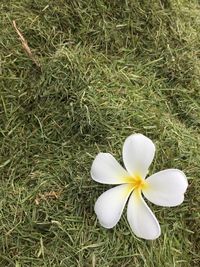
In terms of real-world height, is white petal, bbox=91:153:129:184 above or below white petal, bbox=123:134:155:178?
below

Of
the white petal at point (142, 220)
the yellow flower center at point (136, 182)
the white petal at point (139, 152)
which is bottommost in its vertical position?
the white petal at point (142, 220)

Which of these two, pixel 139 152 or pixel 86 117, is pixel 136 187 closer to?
pixel 139 152

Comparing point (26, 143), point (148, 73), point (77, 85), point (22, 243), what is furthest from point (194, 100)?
point (22, 243)

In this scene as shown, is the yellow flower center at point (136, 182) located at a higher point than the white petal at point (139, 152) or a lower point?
lower

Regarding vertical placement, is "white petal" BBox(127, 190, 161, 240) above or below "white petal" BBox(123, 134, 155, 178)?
below

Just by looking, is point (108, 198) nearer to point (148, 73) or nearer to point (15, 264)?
point (15, 264)

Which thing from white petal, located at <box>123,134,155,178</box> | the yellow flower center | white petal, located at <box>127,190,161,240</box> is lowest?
white petal, located at <box>127,190,161,240</box>
